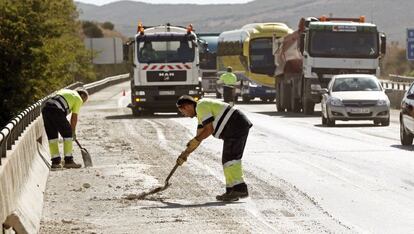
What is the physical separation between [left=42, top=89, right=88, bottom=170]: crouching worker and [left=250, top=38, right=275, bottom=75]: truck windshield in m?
33.1

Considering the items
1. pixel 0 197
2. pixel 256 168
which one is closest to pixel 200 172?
pixel 256 168

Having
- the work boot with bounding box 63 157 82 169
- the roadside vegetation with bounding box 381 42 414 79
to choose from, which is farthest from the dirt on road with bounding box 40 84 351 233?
the roadside vegetation with bounding box 381 42 414 79

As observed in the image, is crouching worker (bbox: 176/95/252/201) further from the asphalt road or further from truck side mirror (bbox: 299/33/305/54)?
truck side mirror (bbox: 299/33/305/54)

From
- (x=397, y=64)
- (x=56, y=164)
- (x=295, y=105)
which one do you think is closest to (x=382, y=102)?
(x=295, y=105)

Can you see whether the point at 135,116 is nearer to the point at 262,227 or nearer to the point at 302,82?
the point at 302,82

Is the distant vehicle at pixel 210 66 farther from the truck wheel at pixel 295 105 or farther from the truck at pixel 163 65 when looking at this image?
the truck at pixel 163 65

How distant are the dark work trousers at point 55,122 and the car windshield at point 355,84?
1514 centimetres

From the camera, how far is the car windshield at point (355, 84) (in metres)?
33.0

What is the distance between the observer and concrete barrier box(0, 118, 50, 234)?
9.72 m

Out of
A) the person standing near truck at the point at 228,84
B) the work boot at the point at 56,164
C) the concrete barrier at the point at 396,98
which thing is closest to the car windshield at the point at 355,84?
the person standing near truck at the point at 228,84

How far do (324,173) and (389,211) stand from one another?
192 inches

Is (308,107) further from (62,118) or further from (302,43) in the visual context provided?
(62,118)

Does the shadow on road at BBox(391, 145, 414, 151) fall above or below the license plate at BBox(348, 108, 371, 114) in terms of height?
above

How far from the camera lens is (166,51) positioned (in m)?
38.3
